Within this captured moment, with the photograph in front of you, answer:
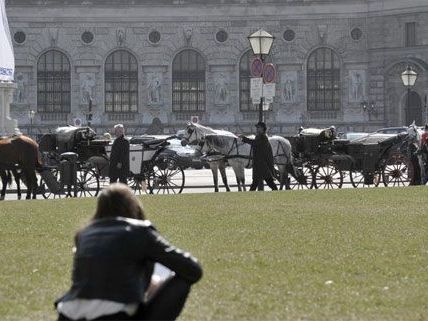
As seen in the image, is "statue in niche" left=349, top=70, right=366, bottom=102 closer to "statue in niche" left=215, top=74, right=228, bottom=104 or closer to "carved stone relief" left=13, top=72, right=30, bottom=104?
"statue in niche" left=215, top=74, right=228, bottom=104

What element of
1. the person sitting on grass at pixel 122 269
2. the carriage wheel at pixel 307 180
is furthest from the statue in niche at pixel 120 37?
the person sitting on grass at pixel 122 269

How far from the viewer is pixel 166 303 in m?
8.49

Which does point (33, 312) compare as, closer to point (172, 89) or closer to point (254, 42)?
point (254, 42)

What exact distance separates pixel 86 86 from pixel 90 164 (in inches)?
1681

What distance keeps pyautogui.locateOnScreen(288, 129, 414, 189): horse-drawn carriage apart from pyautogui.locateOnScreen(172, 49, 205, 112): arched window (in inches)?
1586

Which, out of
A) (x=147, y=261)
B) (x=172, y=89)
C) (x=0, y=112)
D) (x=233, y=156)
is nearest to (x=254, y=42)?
(x=233, y=156)

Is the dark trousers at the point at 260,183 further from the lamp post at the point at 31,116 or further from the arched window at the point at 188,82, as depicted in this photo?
the arched window at the point at 188,82

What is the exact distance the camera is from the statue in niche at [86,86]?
7312cm

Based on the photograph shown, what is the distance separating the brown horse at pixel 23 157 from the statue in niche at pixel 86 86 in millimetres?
44071

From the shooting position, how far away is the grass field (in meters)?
11.2

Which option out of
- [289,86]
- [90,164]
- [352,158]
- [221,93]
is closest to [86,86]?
[221,93]

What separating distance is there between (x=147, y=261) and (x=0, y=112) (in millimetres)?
35089

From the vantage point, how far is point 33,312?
11133mm

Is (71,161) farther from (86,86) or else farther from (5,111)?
(86,86)
